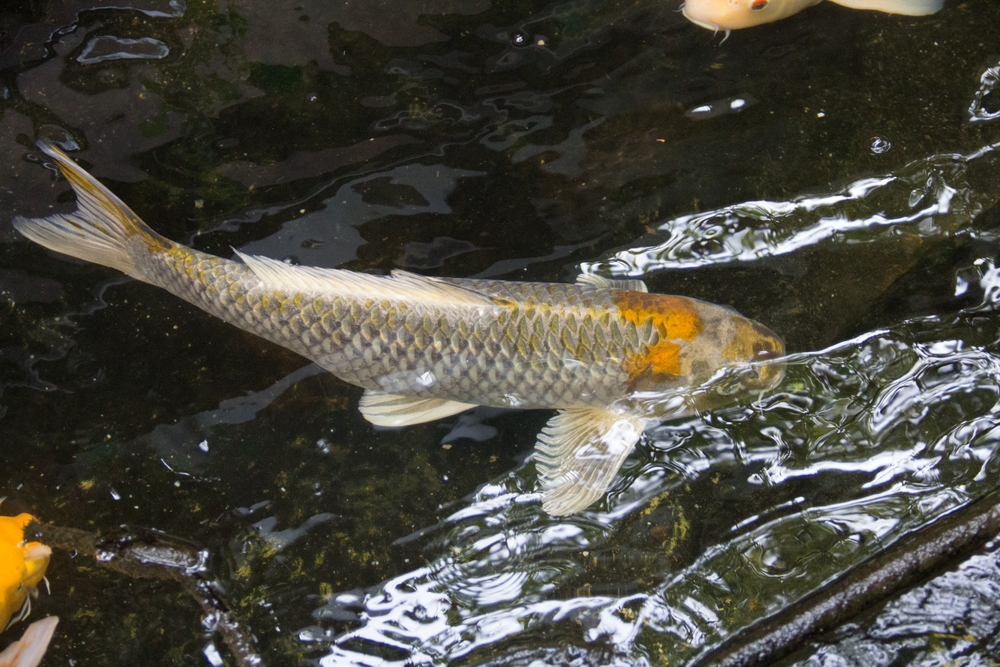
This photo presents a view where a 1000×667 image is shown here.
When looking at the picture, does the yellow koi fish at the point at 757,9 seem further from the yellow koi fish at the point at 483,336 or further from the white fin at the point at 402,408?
the white fin at the point at 402,408

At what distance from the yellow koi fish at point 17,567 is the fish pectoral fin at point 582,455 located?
206 centimetres

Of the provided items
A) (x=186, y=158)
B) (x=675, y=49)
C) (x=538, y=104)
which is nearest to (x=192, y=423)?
(x=186, y=158)

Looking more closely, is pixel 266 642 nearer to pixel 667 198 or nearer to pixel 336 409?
pixel 336 409

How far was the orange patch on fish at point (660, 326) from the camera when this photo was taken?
9.03 ft

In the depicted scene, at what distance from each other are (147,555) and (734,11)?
11.3 ft

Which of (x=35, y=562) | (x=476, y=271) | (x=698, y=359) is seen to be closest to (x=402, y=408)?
(x=476, y=271)

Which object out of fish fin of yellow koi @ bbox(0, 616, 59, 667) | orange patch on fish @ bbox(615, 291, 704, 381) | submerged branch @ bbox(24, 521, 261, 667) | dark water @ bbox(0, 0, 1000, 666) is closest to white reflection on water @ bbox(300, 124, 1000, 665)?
dark water @ bbox(0, 0, 1000, 666)

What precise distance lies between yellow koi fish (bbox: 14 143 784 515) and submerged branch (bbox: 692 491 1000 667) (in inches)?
29.5

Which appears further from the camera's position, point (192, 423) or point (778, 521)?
point (192, 423)

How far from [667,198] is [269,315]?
1.78m

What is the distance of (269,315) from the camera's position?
2.65 m

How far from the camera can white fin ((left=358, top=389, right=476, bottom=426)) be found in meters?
2.86

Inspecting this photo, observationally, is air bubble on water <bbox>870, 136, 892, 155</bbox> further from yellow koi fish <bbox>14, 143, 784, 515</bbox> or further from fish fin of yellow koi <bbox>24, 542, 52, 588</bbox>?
fish fin of yellow koi <bbox>24, 542, 52, 588</bbox>

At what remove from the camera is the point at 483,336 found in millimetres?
2656
